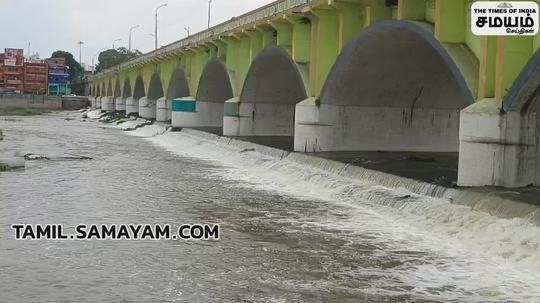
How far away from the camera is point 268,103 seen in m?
44.8

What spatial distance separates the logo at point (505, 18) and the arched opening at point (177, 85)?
44637 millimetres

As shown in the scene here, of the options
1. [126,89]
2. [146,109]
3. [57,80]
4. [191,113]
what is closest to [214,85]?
[191,113]

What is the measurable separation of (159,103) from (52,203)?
163 ft

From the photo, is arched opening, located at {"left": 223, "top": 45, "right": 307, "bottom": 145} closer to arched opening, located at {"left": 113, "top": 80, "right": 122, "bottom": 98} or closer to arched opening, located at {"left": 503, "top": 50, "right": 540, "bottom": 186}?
arched opening, located at {"left": 503, "top": 50, "right": 540, "bottom": 186}

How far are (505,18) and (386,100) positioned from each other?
14696 mm

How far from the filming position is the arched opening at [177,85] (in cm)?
6194

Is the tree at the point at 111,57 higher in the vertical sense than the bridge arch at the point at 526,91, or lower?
higher

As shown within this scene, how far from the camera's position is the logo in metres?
16.3

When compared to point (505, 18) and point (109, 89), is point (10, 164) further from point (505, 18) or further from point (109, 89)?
point (109, 89)

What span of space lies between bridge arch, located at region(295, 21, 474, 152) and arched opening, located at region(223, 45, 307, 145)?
33.9ft

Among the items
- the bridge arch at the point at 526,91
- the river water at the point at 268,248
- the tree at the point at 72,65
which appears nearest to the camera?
the river water at the point at 268,248

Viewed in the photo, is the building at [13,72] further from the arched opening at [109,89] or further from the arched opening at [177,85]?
the arched opening at [177,85]

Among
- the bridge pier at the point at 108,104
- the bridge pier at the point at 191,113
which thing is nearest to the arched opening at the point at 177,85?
the bridge pier at the point at 191,113

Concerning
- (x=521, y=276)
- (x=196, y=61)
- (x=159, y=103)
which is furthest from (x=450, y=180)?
(x=159, y=103)
